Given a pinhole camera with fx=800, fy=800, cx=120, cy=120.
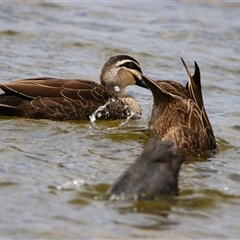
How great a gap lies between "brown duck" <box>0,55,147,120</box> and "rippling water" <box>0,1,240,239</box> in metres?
0.21

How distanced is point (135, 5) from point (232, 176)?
12598 millimetres

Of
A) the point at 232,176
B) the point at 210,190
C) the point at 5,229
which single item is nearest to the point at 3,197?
the point at 5,229

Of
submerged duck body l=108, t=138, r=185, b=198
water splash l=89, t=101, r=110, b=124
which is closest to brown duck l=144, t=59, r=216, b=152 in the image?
water splash l=89, t=101, r=110, b=124

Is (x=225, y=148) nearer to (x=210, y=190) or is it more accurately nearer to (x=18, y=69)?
(x=210, y=190)

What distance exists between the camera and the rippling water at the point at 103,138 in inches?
250

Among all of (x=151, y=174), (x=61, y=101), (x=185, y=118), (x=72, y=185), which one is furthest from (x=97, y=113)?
(x=151, y=174)

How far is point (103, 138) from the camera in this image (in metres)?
9.21

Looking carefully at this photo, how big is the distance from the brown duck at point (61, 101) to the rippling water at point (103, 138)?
8.3 inches

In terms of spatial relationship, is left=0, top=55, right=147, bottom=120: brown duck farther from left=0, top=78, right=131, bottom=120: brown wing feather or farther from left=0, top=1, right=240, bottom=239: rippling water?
left=0, top=1, right=240, bottom=239: rippling water

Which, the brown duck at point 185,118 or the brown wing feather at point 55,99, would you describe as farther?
the brown wing feather at point 55,99

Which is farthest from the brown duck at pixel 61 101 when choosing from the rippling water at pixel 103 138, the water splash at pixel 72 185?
the water splash at pixel 72 185

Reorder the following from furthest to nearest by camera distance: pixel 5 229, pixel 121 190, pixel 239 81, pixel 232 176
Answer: pixel 239 81 < pixel 232 176 < pixel 121 190 < pixel 5 229

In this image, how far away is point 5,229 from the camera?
604cm

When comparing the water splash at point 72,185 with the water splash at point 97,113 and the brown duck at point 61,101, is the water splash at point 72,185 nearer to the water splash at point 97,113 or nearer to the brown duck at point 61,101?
the brown duck at point 61,101
